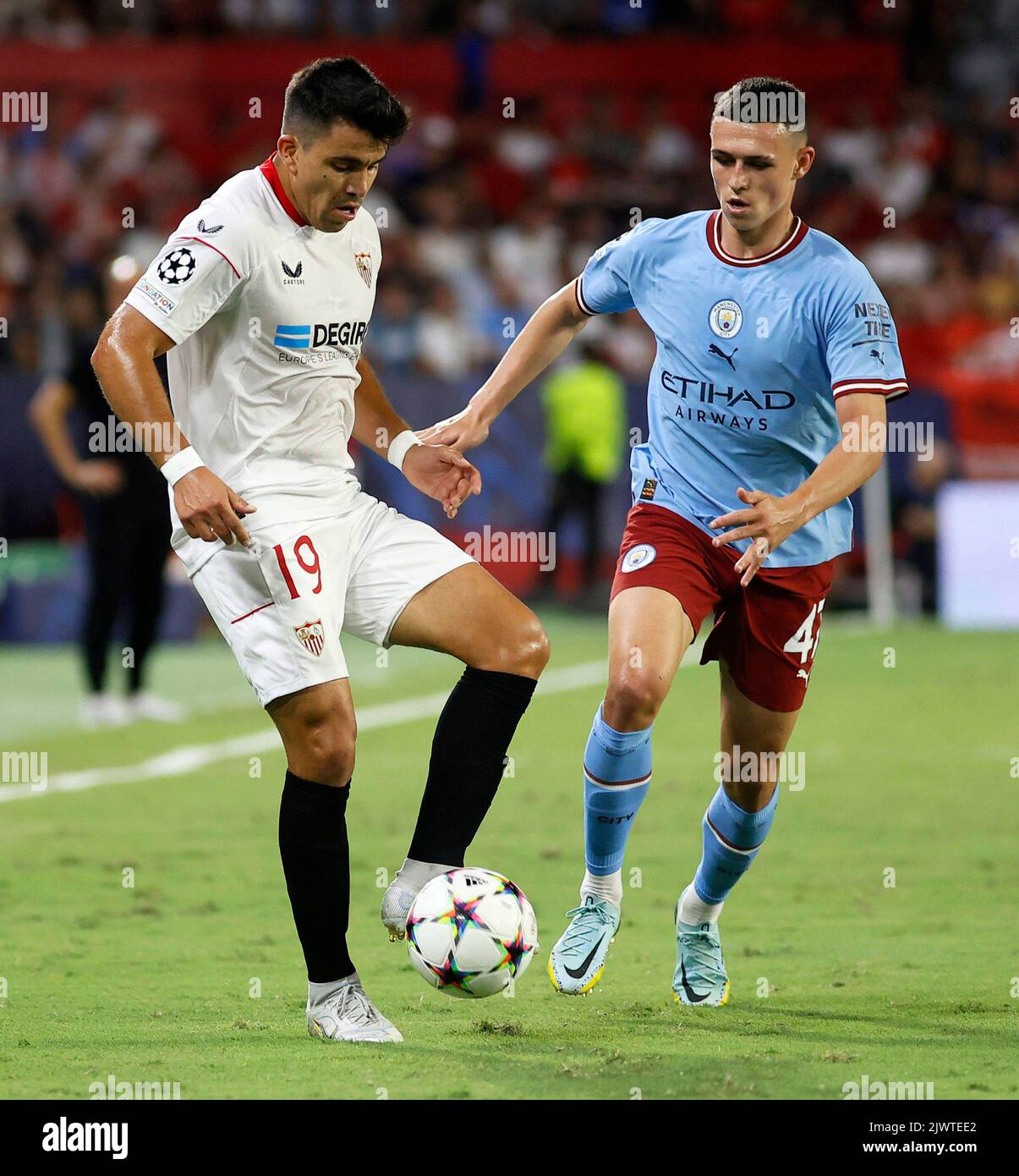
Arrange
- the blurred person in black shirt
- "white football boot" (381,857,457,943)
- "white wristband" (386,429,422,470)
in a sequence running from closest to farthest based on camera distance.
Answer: "white football boot" (381,857,457,943)
"white wristband" (386,429,422,470)
the blurred person in black shirt

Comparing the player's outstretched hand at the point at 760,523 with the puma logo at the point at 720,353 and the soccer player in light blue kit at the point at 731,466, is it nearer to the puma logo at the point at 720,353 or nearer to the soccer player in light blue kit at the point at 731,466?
the soccer player in light blue kit at the point at 731,466

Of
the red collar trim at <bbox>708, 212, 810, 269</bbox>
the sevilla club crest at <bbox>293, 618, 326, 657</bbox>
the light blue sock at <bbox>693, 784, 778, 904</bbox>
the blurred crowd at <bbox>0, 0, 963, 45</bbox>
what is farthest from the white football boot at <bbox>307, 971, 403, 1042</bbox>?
the blurred crowd at <bbox>0, 0, 963, 45</bbox>

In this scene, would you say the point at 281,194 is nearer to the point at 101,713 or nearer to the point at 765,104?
the point at 765,104

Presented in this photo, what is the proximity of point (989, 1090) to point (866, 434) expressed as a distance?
1749mm

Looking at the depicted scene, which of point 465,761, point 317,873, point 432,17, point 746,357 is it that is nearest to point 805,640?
point 746,357

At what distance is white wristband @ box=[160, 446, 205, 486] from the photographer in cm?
463

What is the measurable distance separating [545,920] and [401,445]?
70.3 inches

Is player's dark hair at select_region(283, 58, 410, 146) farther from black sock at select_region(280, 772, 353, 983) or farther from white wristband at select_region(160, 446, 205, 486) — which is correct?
black sock at select_region(280, 772, 353, 983)

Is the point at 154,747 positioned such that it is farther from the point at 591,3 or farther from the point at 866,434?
the point at 591,3

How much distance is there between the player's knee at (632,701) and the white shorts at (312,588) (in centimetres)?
56

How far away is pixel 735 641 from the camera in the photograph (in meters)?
5.46

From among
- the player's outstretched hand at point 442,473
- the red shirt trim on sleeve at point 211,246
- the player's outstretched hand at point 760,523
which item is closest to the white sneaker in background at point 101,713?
the player's outstretched hand at point 442,473

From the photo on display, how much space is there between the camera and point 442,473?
5527mm

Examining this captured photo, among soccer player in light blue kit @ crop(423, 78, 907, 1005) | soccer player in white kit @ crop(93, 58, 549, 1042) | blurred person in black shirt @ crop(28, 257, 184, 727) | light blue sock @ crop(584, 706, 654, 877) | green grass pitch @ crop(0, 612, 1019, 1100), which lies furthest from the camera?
blurred person in black shirt @ crop(28, 257, 184, 727)
